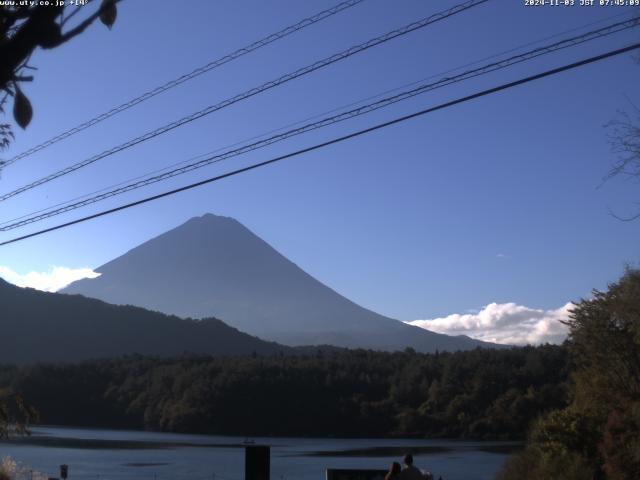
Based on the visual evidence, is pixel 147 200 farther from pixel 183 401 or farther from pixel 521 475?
pixel 183 401

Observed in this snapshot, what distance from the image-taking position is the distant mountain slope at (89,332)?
11906 cm

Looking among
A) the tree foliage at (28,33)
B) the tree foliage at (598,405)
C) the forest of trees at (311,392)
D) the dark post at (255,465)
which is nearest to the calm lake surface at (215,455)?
the forest of trees at (311,392)

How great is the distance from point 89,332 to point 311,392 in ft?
172

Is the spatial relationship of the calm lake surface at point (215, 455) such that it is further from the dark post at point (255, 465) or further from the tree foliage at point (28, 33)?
the tree foliage at point (28, 33)

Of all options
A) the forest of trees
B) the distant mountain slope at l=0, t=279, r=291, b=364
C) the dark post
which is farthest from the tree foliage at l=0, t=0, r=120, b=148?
the distant mountain slope at l=0, t=279, r=291, b=364

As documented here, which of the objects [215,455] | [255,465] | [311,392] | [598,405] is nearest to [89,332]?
[311,392]

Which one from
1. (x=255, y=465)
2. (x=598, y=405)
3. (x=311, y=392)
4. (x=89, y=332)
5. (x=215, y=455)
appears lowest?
(x=215, y=455)

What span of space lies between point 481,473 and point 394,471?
39.6 m

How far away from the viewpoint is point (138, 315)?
138m

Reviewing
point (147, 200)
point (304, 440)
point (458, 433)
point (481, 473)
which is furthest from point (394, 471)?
point (304, 440)

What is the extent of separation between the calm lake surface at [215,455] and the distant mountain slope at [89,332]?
33971 millimetres

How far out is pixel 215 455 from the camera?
6272 cm

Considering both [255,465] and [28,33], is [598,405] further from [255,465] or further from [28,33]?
[28,33]

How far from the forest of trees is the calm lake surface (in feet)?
8.53
